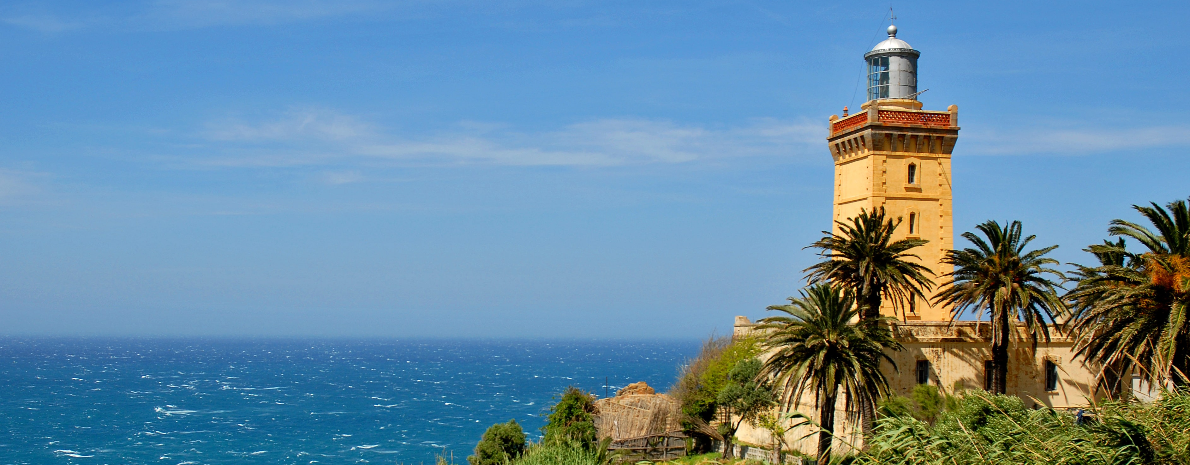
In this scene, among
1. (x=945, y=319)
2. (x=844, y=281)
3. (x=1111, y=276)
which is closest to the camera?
(x=1111, y=276)

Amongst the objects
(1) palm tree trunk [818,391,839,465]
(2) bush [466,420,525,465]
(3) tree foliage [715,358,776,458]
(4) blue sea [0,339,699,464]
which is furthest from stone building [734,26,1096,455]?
(4) blue sea [0,339,699,464]

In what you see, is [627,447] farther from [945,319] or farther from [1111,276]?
[1111,276]

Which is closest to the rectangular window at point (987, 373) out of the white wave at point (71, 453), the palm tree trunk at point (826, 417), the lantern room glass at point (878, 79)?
the palm tree trunk at point (826, 417)

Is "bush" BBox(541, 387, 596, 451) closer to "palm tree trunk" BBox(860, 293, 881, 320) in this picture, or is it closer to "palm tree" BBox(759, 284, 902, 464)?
"palm tree" BBox(759, 284, 902, 464)

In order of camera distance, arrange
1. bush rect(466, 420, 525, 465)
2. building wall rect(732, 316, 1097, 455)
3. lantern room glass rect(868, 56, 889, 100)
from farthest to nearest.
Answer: lantern room glass rect(868, 56, 889, 100)
bush rect(466, 420, 525, 465)
building wall rect(732, 316, 1097, 455)

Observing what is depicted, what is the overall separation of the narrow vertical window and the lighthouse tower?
304 cm

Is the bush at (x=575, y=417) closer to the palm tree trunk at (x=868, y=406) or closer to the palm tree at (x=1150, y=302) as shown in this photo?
the palm tree trunk at (x=868, y=406)

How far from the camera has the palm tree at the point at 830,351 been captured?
3047 centimetres

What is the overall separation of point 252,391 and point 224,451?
5213cm

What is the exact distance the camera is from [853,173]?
131 ft

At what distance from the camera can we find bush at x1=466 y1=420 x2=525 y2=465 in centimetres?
3653

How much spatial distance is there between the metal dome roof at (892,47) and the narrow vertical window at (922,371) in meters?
12.7

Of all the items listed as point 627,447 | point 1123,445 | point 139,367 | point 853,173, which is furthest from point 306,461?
point 139,367

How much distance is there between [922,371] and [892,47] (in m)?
13.1
